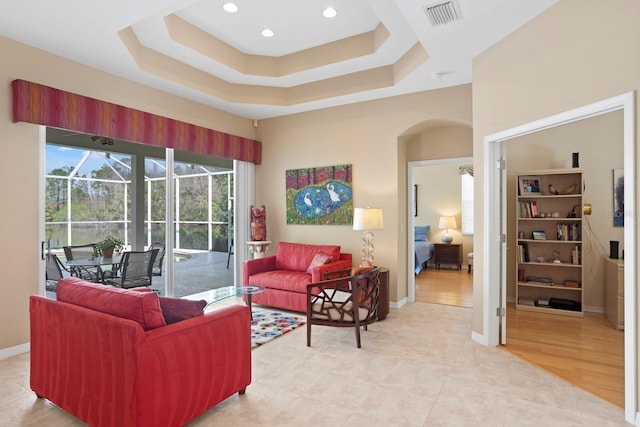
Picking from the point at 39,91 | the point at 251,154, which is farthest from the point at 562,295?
the point at 39,91

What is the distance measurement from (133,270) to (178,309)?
2.66 meters

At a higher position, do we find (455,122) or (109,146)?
(455,122)

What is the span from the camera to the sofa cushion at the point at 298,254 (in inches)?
210

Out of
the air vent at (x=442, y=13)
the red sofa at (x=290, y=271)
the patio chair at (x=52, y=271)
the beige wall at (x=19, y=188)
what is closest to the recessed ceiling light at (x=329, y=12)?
the air vent at (x=442, y=13)

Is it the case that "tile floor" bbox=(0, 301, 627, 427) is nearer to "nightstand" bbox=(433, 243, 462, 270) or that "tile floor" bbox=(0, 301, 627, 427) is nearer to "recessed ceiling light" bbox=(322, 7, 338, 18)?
"recessed ceiling light" bbox=(322, 7, 338, 18)

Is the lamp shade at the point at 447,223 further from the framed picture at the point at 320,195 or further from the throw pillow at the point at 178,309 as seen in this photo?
the throw pillow at the point at 178,309

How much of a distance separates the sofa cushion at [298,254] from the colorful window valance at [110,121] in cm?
174

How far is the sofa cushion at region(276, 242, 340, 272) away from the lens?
5336 millimetres

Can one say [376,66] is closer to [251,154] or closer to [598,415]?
[251,154]

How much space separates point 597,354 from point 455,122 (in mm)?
3092

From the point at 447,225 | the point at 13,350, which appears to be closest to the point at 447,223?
the point at 447,225

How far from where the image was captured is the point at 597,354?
11.4 ft

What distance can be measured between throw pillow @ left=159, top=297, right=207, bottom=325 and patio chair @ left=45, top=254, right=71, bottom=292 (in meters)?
2.46

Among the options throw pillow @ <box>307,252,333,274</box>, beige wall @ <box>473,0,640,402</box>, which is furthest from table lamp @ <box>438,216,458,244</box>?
beige wall @ <box>473,0,640,402</box>
